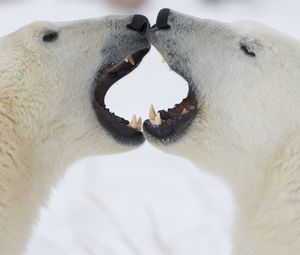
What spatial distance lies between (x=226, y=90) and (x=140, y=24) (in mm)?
533

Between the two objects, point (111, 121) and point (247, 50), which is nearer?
point (247, 50)

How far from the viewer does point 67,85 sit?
4.27m

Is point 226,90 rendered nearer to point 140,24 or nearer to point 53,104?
point 140,24

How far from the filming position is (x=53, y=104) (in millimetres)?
4207

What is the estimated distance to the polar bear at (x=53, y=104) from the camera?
4008 millimetres

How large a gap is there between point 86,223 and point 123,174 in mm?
1143

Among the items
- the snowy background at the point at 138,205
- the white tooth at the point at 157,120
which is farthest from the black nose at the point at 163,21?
the snowy background at the point at 138,205

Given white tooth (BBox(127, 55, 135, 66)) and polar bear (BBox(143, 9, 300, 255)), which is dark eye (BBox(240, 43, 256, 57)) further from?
white tooth (BBox(127, 55, 135, 66))

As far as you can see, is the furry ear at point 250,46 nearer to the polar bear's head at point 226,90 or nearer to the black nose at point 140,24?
the polar bear's head at point 226,90

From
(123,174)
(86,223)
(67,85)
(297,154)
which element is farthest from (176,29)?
(123,174)

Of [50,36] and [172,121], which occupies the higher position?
[50,36]

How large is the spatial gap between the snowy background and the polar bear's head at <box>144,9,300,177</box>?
0.76m

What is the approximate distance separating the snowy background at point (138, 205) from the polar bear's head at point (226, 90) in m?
0.76

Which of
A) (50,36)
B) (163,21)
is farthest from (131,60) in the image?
(50,36)
